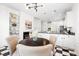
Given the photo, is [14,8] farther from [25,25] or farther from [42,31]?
[42,31]

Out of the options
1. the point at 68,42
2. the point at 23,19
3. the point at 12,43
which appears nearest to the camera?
the point at 23,19

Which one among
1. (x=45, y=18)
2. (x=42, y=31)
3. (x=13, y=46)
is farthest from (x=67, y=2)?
(x=13, y=46)

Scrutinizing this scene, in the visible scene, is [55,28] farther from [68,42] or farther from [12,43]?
[12,43]

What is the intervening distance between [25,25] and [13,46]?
19.2 inches

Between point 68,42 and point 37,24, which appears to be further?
point 68,42

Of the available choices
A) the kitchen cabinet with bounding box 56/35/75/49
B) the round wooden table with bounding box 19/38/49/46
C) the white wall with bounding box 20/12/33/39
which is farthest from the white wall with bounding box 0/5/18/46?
the kitchen cabinet with bounding box 56/35/75/49

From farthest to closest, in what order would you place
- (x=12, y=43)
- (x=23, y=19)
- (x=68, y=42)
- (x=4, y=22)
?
(x=12, y=43), (x=68, y=42), (x=23, y=19), (x=4, y=22)

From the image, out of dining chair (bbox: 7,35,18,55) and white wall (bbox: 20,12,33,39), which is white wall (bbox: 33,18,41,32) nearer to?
white wall (bbox: 20,12,33,39)

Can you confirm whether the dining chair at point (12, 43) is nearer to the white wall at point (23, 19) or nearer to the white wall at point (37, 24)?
the white wall at point (23, 19)

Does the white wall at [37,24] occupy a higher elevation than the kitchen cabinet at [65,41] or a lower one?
higher

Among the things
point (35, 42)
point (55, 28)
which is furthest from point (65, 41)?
point (35, 42)

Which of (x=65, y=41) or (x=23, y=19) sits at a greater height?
(x=23, y=19)

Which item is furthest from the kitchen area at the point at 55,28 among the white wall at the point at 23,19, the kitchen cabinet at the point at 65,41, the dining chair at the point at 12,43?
the dining chair at the point at 12,43

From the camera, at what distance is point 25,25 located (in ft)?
3.83
